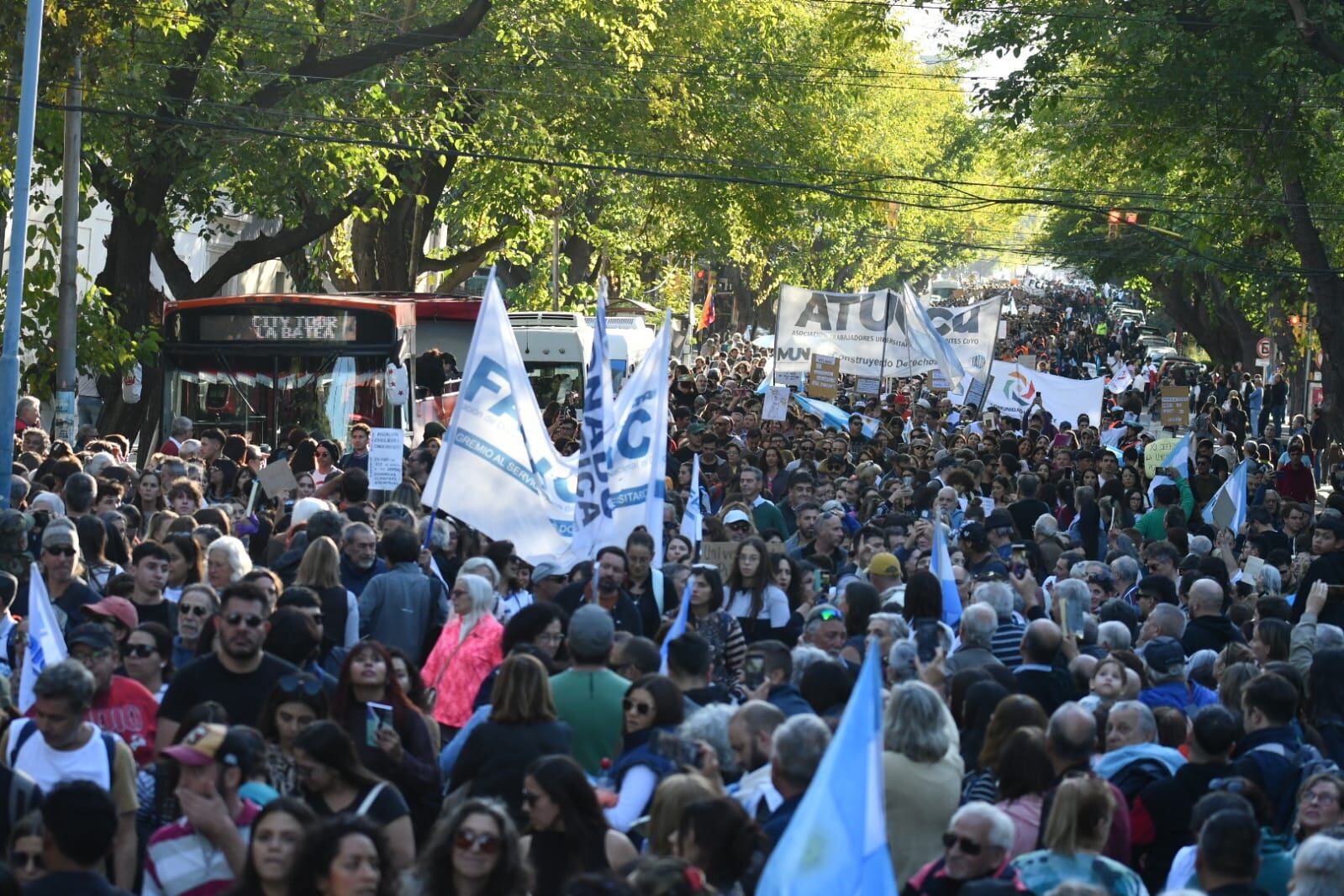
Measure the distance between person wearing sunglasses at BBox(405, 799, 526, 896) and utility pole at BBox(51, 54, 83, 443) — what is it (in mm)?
13864

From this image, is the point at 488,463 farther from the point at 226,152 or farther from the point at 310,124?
the point at 310,124

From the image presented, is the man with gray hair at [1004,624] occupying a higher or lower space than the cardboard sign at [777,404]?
lower

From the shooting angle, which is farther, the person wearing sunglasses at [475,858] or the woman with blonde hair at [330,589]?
the woman with blonde hair at [330,589]

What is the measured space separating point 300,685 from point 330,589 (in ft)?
7.89

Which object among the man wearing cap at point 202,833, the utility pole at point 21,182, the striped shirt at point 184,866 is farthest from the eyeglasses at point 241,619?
the utility pole at point 21,182

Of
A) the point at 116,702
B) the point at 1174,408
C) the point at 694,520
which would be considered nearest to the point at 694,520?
the point at 694,520

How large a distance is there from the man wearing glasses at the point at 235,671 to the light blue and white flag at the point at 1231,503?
10668 mm

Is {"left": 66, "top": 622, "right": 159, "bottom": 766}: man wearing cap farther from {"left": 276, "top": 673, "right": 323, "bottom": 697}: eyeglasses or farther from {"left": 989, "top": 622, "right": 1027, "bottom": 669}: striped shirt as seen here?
{"left": 989, "top": 622, "right": 1027, "bottom": 669}: striped shirt

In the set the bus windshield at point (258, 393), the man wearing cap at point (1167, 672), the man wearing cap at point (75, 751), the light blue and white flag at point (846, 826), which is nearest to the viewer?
the light blue and white flag at point (846, 826)

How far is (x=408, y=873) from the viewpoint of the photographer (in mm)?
5031

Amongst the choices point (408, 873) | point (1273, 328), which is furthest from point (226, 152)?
point (1273, 328)

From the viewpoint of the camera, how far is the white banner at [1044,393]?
25.1 m

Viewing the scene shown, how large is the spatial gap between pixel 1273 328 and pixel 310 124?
2716cm

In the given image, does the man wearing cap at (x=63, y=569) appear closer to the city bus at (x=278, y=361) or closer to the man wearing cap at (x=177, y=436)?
the man wearing cap at (x=177, y=436)
